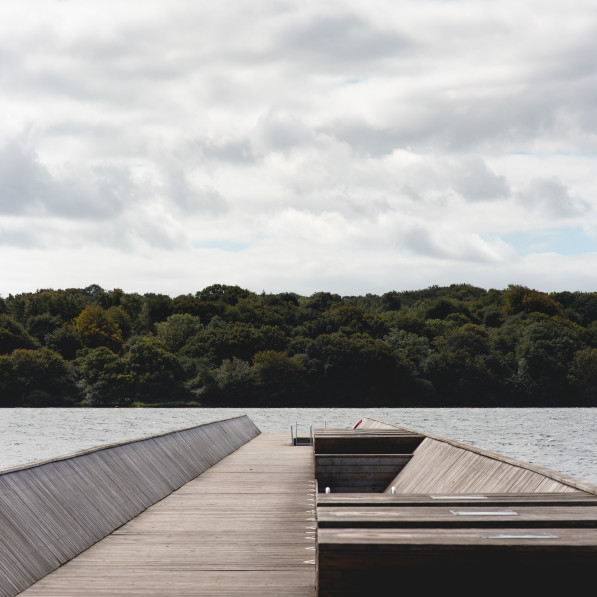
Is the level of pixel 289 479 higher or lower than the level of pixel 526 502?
lower

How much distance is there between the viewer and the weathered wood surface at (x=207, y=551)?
8.19m

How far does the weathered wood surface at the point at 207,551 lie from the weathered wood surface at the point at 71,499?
0.20 metres

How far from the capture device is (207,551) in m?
9.98

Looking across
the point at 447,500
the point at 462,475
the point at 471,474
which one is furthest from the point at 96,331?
the point at 447,500

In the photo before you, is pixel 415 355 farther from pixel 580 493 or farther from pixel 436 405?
pixel 580 493

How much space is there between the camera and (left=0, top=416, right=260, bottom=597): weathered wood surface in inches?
341

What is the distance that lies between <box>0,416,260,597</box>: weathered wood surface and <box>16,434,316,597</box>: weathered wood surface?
20 cm

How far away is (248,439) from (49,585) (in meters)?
26.2

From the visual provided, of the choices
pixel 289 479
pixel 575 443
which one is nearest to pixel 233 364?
pixel 575 443

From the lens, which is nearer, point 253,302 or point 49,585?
point 49,585

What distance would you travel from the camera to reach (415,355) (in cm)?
12788

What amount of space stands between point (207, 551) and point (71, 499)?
220 centimetres

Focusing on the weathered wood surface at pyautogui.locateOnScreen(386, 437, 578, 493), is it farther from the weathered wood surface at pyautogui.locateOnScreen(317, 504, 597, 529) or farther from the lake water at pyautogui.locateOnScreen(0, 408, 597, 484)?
the lake water at pyautogui.locateOnScreen(0, 408, 597, 484)

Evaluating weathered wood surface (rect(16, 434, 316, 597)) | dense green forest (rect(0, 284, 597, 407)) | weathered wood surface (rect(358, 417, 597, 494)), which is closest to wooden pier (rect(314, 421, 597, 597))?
weathered wood surface (rect(16, 434, 316, 597))
